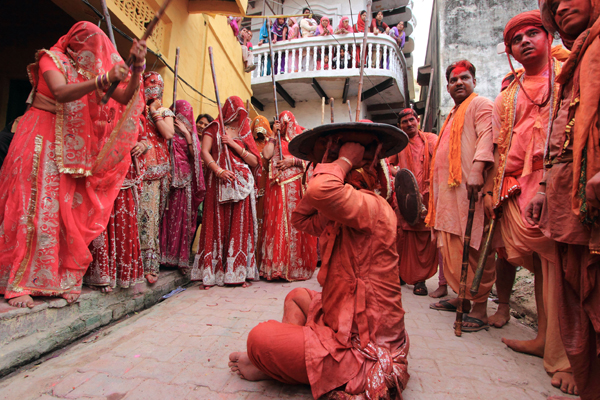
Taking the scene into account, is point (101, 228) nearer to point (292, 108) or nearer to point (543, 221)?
point (543, 221)

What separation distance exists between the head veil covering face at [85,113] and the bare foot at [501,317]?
3.59 m

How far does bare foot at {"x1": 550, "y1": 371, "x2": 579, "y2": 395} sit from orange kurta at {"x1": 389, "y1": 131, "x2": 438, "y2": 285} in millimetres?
2139

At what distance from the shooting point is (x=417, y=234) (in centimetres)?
436

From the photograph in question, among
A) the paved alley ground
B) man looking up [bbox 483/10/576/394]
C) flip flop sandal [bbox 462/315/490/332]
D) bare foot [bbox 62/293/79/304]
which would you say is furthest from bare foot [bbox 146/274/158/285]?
man looking up [bbox 483/10/576/394]

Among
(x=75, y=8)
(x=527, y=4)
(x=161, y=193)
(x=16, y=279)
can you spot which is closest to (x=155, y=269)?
(x=161, y=193)

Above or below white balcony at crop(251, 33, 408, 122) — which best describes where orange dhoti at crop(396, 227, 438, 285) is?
below

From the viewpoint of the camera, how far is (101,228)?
2605 mm

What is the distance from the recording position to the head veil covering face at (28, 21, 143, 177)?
246 cm

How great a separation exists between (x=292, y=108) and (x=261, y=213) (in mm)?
9874

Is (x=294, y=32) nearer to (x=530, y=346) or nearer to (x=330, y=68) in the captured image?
(x=330, y=68)

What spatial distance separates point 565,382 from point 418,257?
7.74 ft

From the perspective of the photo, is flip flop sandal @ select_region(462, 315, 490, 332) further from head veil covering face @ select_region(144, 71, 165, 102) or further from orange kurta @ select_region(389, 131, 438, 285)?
head veil covering face @ select_region(144, 71, 165, 102)

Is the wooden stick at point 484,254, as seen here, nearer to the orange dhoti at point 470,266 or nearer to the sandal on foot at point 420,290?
the orange dhoti at point 470,266

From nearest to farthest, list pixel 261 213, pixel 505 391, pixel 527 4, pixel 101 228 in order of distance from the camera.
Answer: pixel 505 391, pixel 101 228, pixel 261 213, pixel 527 4
